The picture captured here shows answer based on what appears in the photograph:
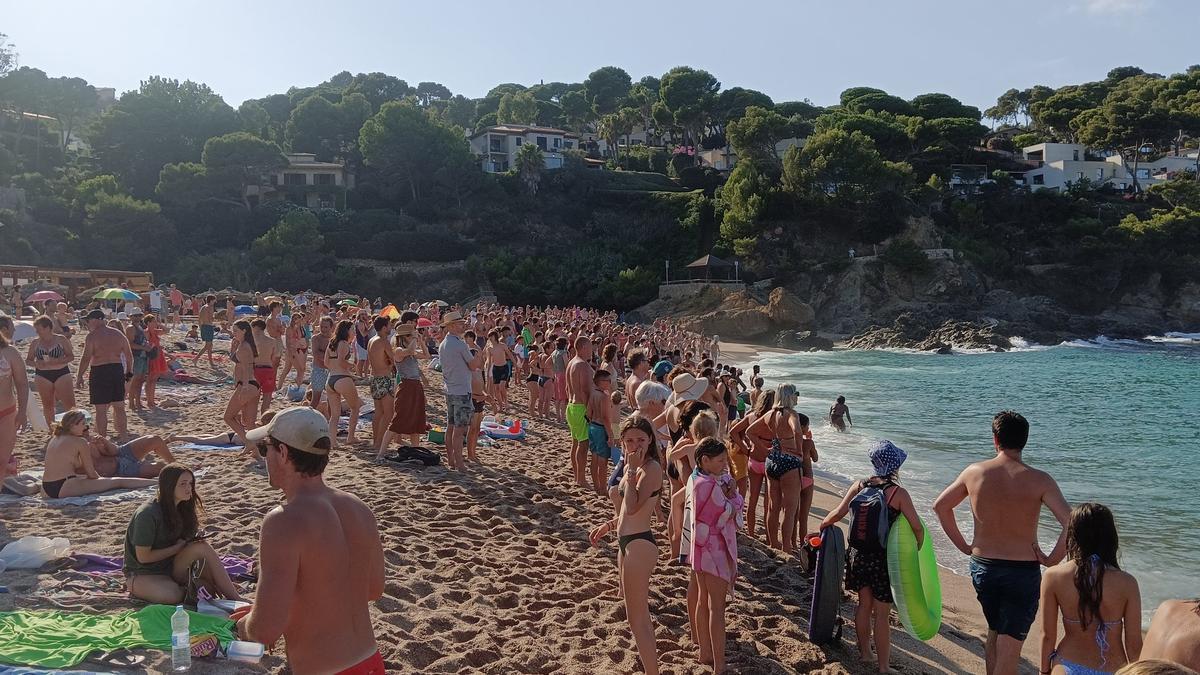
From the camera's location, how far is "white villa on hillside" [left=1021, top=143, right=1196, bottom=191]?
2172 inches

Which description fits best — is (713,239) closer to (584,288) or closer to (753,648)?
(584,288)

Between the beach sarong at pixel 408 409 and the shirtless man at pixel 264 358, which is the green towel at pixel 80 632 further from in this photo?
the shirtless man at pixel 264 358

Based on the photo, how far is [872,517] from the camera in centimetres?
403

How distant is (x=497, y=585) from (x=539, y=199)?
157 ft

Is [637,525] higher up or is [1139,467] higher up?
[637,525]

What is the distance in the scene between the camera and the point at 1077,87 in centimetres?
6712

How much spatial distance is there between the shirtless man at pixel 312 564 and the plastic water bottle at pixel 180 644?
150cm

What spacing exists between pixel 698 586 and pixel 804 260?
137 feet

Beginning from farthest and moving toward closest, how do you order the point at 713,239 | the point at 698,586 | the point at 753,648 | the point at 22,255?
1. the point at 713,239
2. the point at 22,255
3. the point at 753,648
4. the point at 698,586

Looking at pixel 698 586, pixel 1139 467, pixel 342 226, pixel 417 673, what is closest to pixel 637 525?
pixel 698 586

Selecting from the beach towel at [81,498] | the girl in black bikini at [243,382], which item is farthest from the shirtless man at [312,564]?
the girl in black bikini at [243,382]

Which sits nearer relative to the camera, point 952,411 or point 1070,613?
point 1070,613

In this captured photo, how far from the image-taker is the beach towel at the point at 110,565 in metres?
4.42

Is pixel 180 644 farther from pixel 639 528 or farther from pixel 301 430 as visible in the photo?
pixel 639 528
